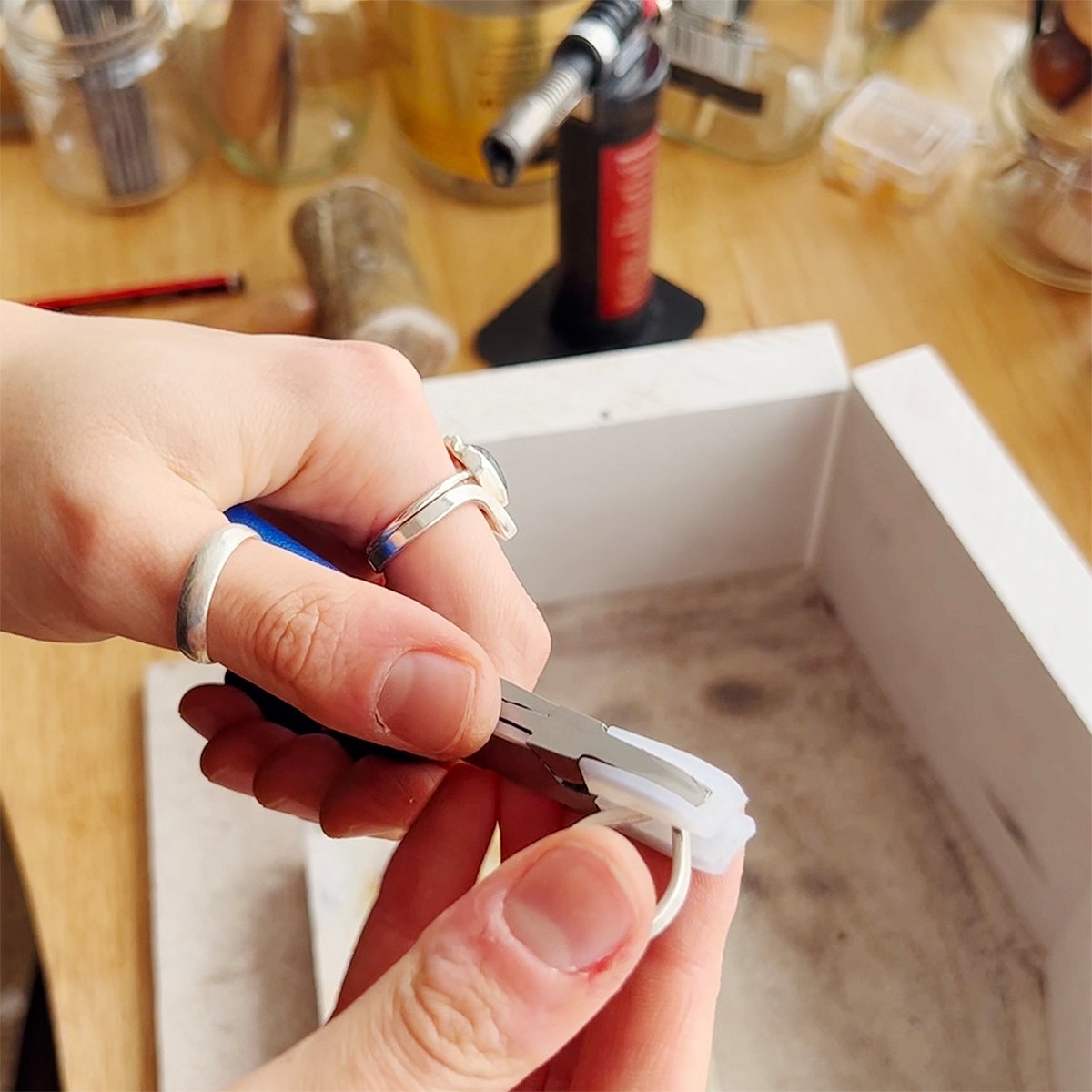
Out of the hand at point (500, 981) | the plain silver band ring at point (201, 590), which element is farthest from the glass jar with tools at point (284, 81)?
the hand at point (500, 981)

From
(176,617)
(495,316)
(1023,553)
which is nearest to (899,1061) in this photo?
(1023,553)

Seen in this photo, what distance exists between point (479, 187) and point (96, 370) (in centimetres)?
37

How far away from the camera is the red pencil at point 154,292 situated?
1.99 ft

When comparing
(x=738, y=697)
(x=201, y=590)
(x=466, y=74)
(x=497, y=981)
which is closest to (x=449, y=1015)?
(x=497, y=981)

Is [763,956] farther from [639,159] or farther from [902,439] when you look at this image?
[639,159]

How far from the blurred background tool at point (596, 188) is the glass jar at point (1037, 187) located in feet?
0.59

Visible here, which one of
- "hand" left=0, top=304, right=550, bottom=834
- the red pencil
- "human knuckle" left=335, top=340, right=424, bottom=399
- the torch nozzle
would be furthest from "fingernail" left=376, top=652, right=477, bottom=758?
the red pencil

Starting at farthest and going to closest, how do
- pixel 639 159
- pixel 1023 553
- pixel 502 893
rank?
pixel 639 159, pixel 1023 553, pixel 502 893

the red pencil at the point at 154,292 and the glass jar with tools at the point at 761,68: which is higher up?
the glass jar with tools at the point at 761,68

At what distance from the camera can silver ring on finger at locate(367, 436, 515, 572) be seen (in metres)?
0.38

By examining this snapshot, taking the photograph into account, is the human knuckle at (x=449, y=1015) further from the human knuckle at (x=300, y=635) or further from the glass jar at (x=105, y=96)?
the glass jar at (x=105, y=96)

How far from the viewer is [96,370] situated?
1.17 ft

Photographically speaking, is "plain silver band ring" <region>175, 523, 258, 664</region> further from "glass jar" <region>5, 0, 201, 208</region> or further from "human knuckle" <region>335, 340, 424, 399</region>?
"glass jar" <region>5, 0, 201, 208</region>

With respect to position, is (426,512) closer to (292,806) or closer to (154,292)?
(292,806)
